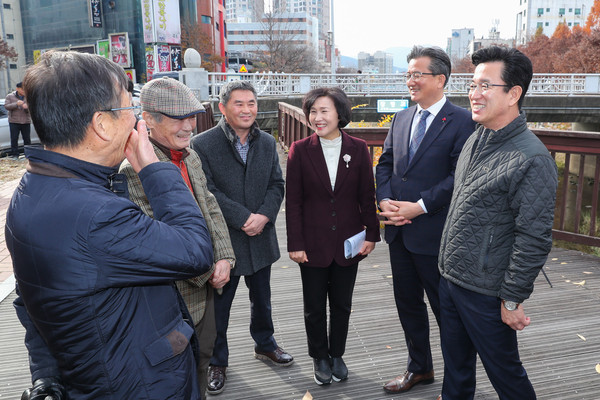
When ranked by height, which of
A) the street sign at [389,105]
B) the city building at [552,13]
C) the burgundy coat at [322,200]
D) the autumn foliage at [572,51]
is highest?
the city building at [552,13]

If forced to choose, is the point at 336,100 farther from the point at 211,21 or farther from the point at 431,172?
the point at 211,21

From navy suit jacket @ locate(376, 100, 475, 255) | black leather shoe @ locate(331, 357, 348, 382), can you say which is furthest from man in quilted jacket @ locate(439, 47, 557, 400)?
black leather shoe @ locate(331, 357, 348, 382)

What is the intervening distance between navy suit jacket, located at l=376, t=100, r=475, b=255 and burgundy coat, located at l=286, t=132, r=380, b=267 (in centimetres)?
25

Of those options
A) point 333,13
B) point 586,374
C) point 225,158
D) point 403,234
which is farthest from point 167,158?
point 333,13

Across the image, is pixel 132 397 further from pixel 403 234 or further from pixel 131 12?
pixel 131 12

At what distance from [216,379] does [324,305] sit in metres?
0.85

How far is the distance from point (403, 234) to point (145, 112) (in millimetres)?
1719

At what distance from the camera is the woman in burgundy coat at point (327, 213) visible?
10.3 feet

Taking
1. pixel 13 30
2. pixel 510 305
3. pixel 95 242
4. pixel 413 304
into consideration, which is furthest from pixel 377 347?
pixel 13 30

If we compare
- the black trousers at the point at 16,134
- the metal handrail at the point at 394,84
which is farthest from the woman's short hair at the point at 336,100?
the metal handrail at the point at 394,84

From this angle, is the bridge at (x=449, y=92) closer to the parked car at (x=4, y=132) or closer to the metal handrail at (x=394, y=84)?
the metal handrail at (x=394, y=84)

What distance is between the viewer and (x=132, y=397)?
1.52 m

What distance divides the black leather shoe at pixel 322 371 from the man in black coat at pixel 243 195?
26 cm

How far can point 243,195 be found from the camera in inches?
130
